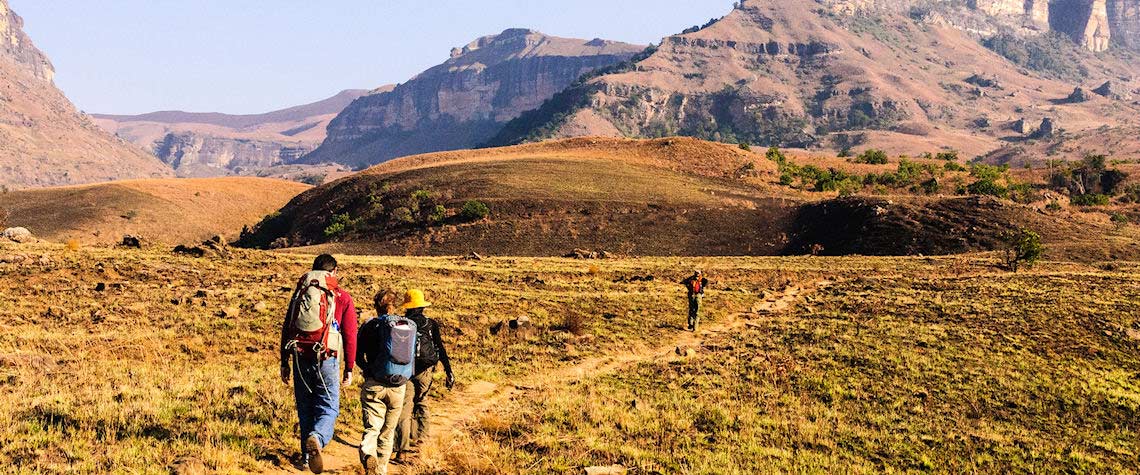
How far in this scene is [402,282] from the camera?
30688 millimetres

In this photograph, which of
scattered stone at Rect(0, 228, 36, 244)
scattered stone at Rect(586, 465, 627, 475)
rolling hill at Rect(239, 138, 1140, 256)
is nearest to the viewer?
scattered stone at Rect(586, 465, 627, 475)

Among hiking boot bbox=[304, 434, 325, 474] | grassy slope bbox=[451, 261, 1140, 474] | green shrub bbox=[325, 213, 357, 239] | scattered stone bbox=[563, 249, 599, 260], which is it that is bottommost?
scattered stone bbox=[563, 249, 599, 260]

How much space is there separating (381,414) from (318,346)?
3.92 ft

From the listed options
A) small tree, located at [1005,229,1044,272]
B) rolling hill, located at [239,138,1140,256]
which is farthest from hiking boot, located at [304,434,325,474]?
rolling hill, located at [239,138,1140,256]

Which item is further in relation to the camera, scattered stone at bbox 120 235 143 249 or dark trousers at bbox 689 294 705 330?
scattered stone at bbox 120 235 143 249

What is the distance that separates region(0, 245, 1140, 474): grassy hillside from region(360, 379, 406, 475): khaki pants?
22.2 inches

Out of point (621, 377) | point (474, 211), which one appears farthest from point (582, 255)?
point (621, 377)

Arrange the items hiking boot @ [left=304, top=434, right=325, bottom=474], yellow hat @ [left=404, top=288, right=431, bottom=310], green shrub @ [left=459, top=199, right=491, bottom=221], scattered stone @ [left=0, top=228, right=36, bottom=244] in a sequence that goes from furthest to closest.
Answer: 1. green shrub @ [left=459, top=199, right=491, bottom=221]
2. scattered stone @ [left=0, top=228, right=36, bottom=244]
3. yellow hat @ [left=404, top=288, right=431, bottom=310]
4. hiking boot @ [left=304, top=434, right=325, bottom=474]

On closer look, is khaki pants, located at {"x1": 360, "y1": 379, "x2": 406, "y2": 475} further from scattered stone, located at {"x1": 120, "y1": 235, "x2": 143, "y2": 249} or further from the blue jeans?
scattered stone, located at {"x1": 120, "y1": 235, "x2": 143, "y2": 249}

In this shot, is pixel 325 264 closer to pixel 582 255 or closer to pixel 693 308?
pixel 693 308

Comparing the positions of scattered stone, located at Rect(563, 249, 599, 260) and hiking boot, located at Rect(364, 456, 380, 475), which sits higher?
hiking boot, located at Rect(364, 456, 380, 475)

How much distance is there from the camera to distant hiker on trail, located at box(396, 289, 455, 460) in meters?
9.46

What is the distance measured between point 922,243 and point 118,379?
5153cm

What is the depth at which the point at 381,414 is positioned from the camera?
898cm
